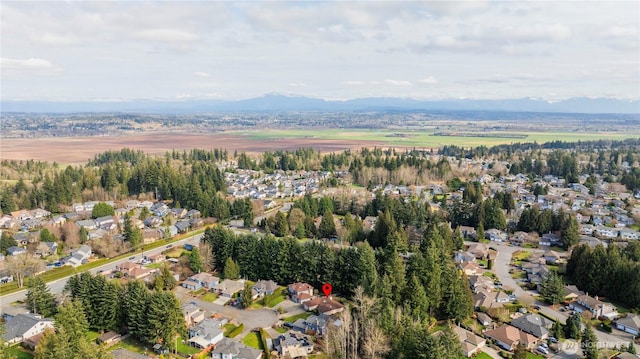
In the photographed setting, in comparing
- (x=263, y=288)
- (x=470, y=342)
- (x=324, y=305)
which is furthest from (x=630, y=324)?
(x=263, y=288)

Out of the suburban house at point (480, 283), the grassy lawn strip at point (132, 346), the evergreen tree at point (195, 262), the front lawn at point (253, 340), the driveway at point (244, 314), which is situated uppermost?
the evergreen tree at point (195, 262)

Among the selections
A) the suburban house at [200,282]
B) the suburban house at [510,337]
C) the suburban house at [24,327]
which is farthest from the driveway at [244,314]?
the suburban house at [510,337]

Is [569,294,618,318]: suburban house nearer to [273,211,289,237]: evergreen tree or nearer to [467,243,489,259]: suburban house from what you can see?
[467,243,489,259]: suburban house

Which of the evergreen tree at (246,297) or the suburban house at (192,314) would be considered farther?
the evergreen tree at (246,297)

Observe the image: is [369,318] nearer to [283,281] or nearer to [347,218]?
[283,281]

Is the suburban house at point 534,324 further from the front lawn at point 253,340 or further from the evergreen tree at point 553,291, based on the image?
the front lawn at point 253,340

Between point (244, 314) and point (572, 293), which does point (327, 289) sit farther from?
point (572, 293)
